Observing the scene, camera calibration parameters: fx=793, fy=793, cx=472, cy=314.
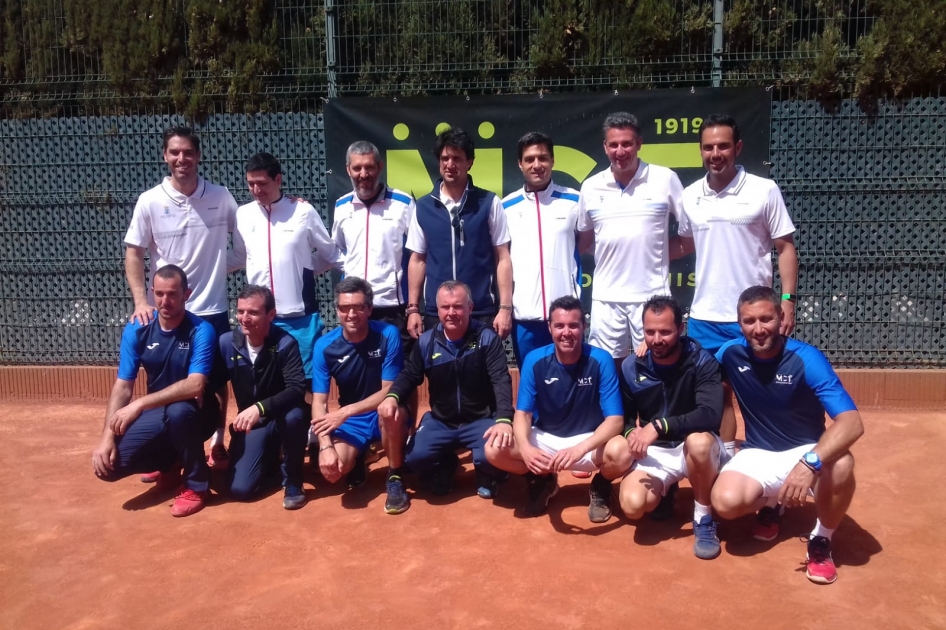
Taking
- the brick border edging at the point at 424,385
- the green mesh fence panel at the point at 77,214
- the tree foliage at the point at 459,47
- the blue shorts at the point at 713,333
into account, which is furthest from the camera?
the green mesh fence panel at the point at 77,214

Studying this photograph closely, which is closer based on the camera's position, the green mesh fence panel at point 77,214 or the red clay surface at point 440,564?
the red clay surface at point 440,564

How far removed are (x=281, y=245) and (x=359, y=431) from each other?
1130 millimetres

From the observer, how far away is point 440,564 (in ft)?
11.2

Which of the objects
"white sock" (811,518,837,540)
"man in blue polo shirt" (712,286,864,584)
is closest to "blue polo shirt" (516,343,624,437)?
"man in blue polo shirt" (712,286,864,584)

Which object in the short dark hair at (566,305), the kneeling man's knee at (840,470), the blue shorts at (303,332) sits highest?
the short dark hair at (566,305)

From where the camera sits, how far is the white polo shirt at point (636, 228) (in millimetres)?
4039

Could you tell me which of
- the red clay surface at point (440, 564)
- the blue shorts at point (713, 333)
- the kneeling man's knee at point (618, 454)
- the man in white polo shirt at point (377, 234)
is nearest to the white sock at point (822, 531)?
the red clay surface at point (440, 564)

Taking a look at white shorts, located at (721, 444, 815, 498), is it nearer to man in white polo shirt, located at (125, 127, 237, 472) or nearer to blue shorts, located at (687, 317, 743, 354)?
blue shorts, located at (687, 317, 743, 354)

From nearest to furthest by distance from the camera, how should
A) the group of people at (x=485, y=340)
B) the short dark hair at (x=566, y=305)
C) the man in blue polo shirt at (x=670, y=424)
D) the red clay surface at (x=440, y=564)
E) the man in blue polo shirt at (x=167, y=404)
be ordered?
the red clay surface at (x=440, y=564), the man in blue polo shirt at (x=670, y=424), the group of people at (x=485, y=340), the short dark hair at (x=566, y=305), the man in blue polo shirt at (x=167, y=404)

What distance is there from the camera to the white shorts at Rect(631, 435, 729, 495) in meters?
3.71

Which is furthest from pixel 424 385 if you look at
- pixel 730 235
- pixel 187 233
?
pixel 730 235

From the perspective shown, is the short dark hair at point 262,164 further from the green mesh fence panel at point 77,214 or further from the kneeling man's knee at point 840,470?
the kneeling man's knee at point 840,470

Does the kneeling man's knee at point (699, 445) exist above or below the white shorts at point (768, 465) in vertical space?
above

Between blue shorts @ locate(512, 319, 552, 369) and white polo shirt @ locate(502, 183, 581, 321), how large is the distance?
58 mm
